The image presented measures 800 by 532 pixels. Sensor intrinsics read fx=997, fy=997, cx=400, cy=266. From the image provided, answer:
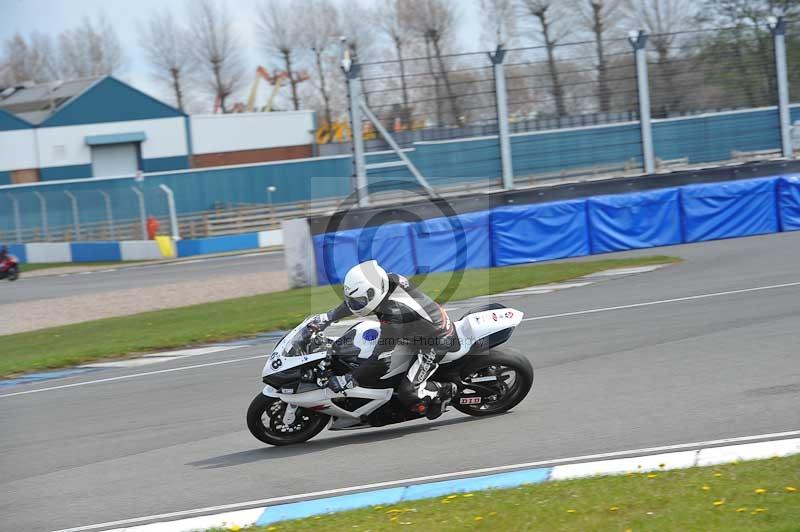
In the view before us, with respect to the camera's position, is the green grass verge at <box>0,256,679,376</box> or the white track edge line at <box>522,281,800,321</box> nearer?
the white track edge line at <box>522,281,800,321</box>

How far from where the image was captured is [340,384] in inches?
327

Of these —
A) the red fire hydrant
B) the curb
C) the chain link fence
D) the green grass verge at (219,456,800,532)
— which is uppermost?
the chain link fence

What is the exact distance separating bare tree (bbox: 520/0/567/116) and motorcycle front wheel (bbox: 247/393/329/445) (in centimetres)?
1624

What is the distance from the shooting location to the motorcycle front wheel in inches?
330

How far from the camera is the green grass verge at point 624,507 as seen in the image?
529 cm

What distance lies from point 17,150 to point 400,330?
2171 inches

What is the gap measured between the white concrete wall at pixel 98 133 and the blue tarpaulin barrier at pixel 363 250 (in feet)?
140

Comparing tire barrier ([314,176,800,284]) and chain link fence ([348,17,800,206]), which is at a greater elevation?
chain link fence ([348,17,800,206])

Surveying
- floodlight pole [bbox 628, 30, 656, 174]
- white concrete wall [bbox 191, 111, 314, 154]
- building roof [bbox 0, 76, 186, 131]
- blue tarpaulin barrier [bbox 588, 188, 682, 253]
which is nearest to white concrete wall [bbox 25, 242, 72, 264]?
building roof [bbox 0, 76, 186, 131]

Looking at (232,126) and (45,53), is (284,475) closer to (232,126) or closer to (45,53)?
(232,126)

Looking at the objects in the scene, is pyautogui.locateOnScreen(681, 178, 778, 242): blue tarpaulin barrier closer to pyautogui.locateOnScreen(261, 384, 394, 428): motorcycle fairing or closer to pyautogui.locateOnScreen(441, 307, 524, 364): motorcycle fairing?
pyautogui.locateOnScreen(441, 307, 524, 364): motorcycle fairing

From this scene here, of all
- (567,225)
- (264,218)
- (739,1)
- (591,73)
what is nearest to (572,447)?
(567,225)

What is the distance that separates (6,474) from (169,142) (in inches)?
2192

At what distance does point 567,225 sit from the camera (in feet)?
76.2
